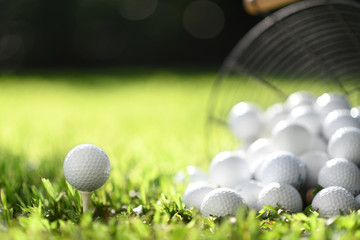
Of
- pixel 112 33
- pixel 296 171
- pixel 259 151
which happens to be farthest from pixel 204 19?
pixel 296 171

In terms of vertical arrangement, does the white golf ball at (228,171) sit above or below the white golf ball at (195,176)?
above

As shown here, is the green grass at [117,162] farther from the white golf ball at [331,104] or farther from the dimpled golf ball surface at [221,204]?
the white golf ball at [331,104]

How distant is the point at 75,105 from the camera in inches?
200

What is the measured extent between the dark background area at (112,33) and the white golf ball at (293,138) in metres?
6.75

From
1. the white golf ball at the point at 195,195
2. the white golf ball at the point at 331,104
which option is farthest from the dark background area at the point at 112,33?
the white golf ball at the point at 195,195

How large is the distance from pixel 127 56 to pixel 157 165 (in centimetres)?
692

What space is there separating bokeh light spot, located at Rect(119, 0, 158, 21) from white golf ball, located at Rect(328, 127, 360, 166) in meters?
7.49

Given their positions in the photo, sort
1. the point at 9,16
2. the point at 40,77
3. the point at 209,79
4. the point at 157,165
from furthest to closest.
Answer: the point at 9,16
the point at 40,77
the point at 209,79
the point at 157,165

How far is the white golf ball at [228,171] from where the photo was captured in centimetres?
203

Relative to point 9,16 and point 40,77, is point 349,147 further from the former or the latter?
point 9,16

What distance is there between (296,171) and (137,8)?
7752mm

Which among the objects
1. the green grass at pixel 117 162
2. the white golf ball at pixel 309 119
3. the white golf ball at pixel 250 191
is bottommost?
the green grass at pixel 117 162

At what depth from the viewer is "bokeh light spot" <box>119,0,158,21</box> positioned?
900cm

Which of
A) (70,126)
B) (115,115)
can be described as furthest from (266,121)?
(115,115)
